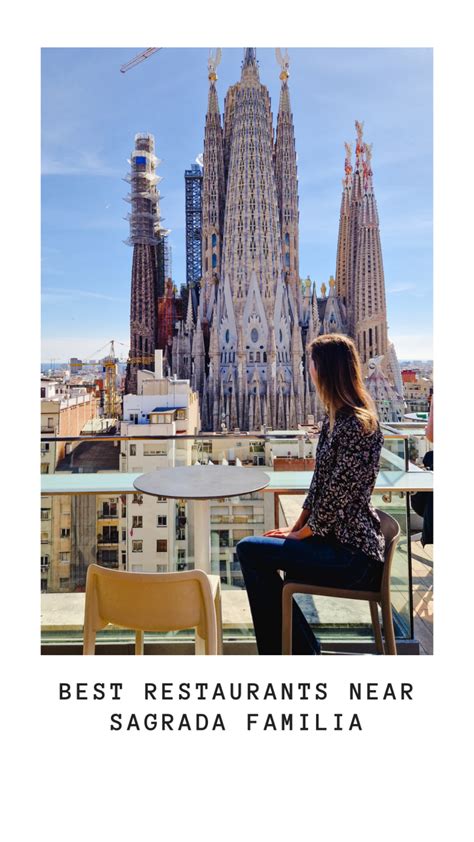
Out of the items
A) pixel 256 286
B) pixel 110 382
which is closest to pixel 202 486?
pixel 256 286

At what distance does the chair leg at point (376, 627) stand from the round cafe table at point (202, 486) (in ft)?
1.49

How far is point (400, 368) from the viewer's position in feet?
76.0

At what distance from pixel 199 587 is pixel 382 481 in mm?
Answer: 998

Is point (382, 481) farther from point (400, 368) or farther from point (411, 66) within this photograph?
point (400, 368)

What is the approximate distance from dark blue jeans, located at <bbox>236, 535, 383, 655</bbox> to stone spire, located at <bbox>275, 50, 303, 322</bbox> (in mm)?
21363

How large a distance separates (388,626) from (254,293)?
20100 millimetres

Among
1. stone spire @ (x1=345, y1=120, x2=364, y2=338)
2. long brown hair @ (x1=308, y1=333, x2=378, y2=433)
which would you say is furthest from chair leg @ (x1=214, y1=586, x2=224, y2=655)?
stone spire @ (x1=345, y1=120, x2=364, y2=338)

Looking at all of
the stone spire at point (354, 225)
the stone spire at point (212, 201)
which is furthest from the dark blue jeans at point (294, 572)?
the stone spire at point (354, 225)

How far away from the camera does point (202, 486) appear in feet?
4.79

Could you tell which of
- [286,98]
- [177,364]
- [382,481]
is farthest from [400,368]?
[382,481]

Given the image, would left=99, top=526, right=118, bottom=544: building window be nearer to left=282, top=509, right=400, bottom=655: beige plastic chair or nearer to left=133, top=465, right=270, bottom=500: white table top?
left=133, top=465, right=270, bottom=500: white table top

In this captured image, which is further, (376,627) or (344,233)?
(344,233)

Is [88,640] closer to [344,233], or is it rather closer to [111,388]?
[111,388]
